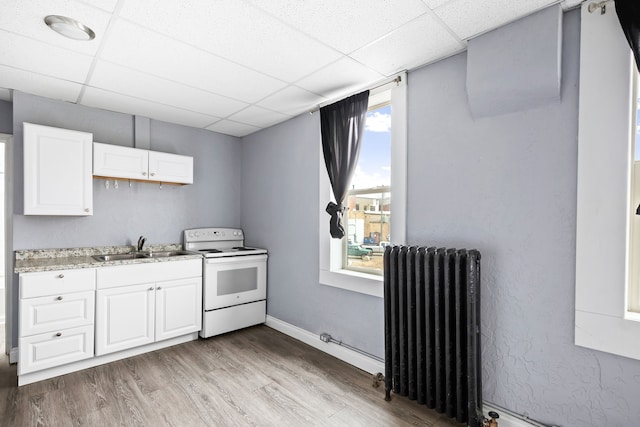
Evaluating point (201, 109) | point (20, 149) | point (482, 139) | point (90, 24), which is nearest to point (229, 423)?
point (482, 139)

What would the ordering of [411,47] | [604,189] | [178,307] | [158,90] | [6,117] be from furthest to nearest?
[178,307] < [6,117] < [158,90] < [411,47] < [604,189]

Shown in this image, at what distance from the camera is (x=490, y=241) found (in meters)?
1.93

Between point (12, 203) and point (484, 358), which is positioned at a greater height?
point (12, 203)

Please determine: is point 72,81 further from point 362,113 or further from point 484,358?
point 484,358

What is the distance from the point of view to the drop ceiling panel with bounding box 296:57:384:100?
2264mm

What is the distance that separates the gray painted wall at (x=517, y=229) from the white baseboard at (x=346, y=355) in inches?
2.4

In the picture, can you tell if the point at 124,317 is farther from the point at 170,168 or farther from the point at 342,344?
the point at 342,344

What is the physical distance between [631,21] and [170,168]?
3588 millimetres

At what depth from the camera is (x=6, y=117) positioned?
295 centimetres

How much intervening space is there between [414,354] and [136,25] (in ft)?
8.54

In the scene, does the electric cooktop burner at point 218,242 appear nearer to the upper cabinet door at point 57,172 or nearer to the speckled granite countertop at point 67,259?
the speckled granite countertop at point 67,259

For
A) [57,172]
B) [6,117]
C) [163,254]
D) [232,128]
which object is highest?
[232,128]

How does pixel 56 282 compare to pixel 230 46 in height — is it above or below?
below

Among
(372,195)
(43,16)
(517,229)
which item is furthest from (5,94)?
(517,229)
